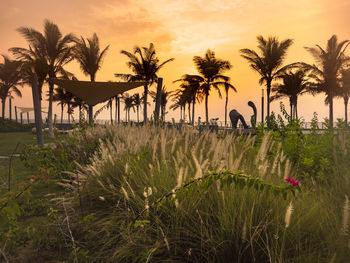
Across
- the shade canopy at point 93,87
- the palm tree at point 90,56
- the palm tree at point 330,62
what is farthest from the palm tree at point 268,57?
the shade canopy at point 93,87

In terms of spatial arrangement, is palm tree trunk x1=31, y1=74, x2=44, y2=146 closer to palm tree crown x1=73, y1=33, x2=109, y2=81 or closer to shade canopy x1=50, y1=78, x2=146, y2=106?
shade canopy x1=50, y1=78, x2=146, y2=106

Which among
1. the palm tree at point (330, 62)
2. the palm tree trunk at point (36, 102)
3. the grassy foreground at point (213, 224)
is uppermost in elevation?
the palm tree at point (330, 62)

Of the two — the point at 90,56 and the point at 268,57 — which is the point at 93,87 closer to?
the point at 90,56

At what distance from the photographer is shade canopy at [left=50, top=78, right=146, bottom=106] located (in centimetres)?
1105

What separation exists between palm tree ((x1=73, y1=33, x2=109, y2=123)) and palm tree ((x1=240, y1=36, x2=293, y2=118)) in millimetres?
15495

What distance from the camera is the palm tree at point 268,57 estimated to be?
103ft

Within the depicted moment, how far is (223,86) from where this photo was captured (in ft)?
128

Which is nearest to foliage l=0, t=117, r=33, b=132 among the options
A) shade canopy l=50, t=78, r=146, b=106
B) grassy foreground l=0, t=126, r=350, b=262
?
shade canopy l=50, t=78, r=146, b=106

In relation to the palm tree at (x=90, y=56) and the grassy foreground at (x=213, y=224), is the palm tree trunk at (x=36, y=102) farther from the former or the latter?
the palm tree at (x=90, y=56)

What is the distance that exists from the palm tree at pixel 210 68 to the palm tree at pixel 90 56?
1345cm

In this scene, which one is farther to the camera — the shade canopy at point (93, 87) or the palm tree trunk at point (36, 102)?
the shade canopy at point (93, 87)

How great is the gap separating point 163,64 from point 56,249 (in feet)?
102

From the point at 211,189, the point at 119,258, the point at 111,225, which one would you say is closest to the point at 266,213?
the point at 211,189

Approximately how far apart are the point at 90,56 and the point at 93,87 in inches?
715
